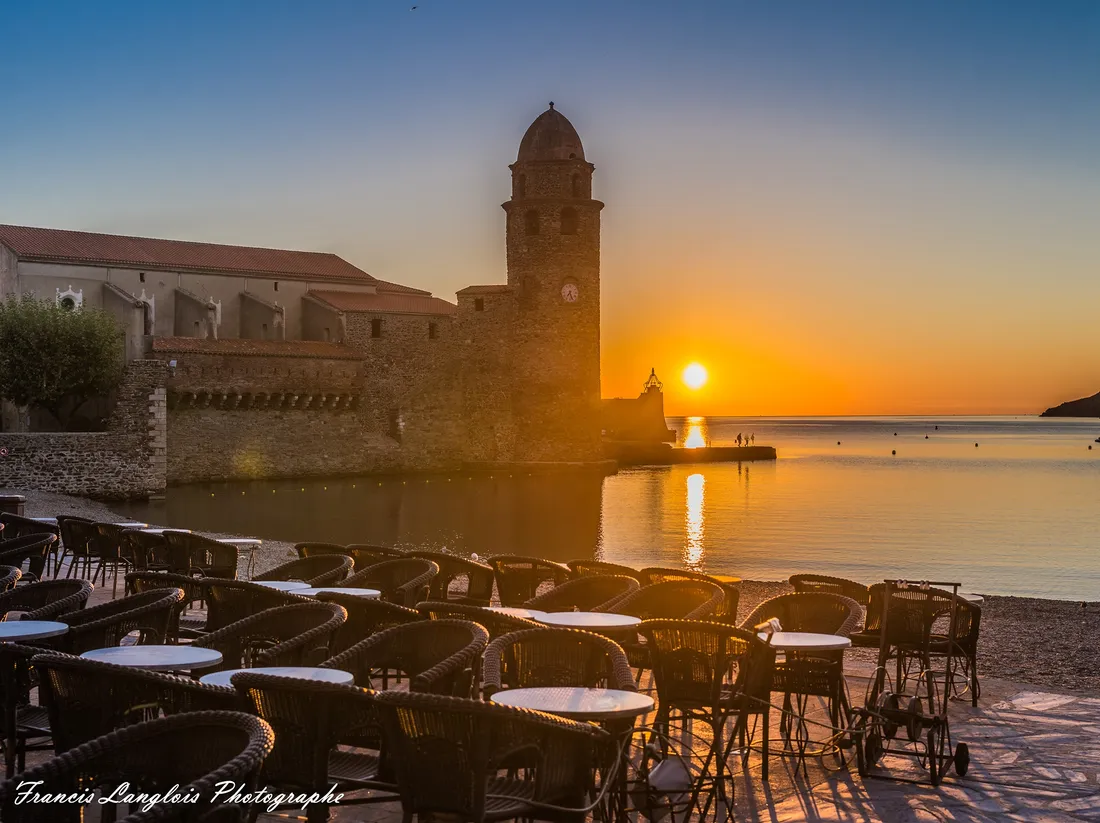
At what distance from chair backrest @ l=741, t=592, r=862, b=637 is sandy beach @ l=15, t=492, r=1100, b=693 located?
6.62 feet

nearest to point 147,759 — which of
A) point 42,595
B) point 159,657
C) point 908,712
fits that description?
point 159,657

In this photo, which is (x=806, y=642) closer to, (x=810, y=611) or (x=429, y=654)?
(x=810, y=611)

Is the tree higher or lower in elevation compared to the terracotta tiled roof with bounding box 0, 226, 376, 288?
lower

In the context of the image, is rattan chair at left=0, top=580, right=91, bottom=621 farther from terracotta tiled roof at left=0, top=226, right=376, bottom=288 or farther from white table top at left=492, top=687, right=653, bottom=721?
terracotta tiled roof at left=0, top=226, right=376, bottom=288

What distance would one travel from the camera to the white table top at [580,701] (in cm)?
323

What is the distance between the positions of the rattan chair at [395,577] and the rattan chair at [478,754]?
9.81 ft

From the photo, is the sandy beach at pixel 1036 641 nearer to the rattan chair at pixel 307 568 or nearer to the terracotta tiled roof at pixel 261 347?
the rattan chair at pixel 307 568

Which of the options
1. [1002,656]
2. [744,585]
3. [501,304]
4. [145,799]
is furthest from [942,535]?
[145,799]

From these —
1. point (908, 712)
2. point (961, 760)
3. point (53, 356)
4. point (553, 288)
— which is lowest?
point (961, 760)

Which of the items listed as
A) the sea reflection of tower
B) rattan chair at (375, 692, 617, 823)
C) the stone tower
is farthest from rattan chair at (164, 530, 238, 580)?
the stone tower

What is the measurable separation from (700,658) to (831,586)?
2.40 meters

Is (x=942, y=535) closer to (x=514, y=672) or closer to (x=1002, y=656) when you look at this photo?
(x=1002, y=656)

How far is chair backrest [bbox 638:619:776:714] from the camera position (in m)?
4.04

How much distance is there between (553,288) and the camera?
42031 millimetres
